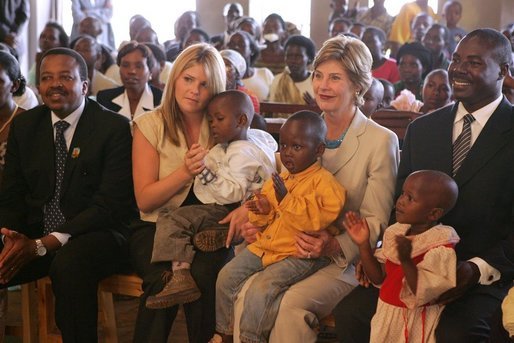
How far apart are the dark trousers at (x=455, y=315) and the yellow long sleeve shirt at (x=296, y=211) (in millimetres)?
322

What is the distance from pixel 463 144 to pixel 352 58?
60cm

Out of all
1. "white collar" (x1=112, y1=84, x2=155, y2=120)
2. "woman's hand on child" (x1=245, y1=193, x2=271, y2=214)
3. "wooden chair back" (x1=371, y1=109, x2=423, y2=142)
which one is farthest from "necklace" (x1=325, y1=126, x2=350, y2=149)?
"white collar" (x1=112, y1=84, x2=155, y2=120)

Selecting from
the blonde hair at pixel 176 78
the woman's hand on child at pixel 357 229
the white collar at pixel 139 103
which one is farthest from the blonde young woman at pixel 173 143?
the white collar at pixel 139 103

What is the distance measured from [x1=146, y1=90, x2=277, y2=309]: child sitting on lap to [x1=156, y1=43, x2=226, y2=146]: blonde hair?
0.21 meters

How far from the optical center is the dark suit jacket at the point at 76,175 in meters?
4.05

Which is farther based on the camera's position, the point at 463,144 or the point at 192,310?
the point at 192,310

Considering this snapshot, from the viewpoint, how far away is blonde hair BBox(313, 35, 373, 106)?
3.70 m

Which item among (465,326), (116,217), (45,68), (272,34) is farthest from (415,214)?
(272,34)

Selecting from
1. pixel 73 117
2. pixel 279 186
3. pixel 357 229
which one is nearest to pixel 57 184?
pixel 73 117

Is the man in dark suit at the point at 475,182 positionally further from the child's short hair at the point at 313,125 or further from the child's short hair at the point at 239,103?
the child's short hair at the point at 239,103

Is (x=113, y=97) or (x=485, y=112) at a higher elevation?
(x=485, y=112)

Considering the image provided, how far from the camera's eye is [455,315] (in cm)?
315

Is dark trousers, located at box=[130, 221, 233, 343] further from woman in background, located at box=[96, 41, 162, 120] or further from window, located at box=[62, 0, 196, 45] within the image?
window, located at box=[62, 0, 196, 45]

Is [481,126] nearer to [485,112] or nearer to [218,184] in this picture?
[485,112]
